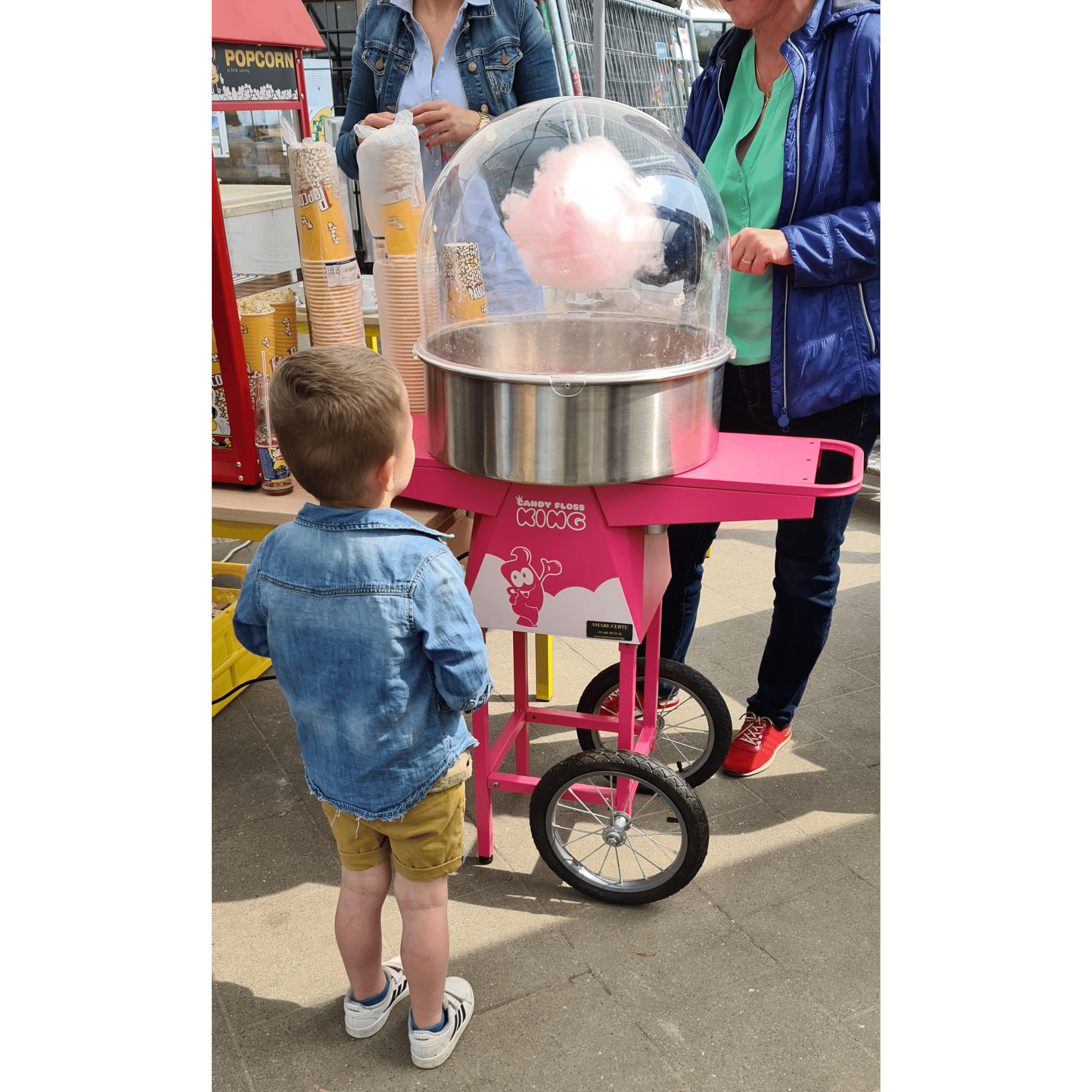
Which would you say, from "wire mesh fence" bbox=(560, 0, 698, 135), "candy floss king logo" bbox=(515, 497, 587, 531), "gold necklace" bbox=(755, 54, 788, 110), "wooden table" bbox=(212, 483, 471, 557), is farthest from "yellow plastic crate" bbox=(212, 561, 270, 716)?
"wire mesh fence" bbox=(560, 0, 698, 135)

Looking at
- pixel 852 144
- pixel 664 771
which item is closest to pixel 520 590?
pixel 664 771

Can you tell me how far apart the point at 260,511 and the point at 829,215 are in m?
1.36

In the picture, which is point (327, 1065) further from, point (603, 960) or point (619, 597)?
point (619, 597)

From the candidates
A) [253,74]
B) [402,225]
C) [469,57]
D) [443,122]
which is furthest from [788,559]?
[253,74]

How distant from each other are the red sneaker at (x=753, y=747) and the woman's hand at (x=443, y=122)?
5.82 feet

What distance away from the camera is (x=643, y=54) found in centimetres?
704

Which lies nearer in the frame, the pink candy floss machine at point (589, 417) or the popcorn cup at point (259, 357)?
the pink candy floss machine at point (589, 417)

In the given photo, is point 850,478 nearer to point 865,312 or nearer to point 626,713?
point 865,312

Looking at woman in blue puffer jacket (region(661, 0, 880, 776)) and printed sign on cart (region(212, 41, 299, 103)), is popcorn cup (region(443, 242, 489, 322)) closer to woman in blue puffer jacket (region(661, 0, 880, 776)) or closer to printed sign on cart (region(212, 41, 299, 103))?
woman in blue puffer jacket (region(661, 0, 880, 776))

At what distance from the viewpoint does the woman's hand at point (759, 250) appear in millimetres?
2076

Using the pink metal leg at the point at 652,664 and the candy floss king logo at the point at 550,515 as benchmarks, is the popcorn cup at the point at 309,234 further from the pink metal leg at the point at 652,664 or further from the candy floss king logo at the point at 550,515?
the pink metal leg at the point at 652,664

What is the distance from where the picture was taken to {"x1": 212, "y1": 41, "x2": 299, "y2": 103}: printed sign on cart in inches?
110

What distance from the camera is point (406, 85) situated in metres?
2.74

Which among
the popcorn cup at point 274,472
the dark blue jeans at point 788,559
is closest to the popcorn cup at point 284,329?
the popcorn cup at point 274,472
